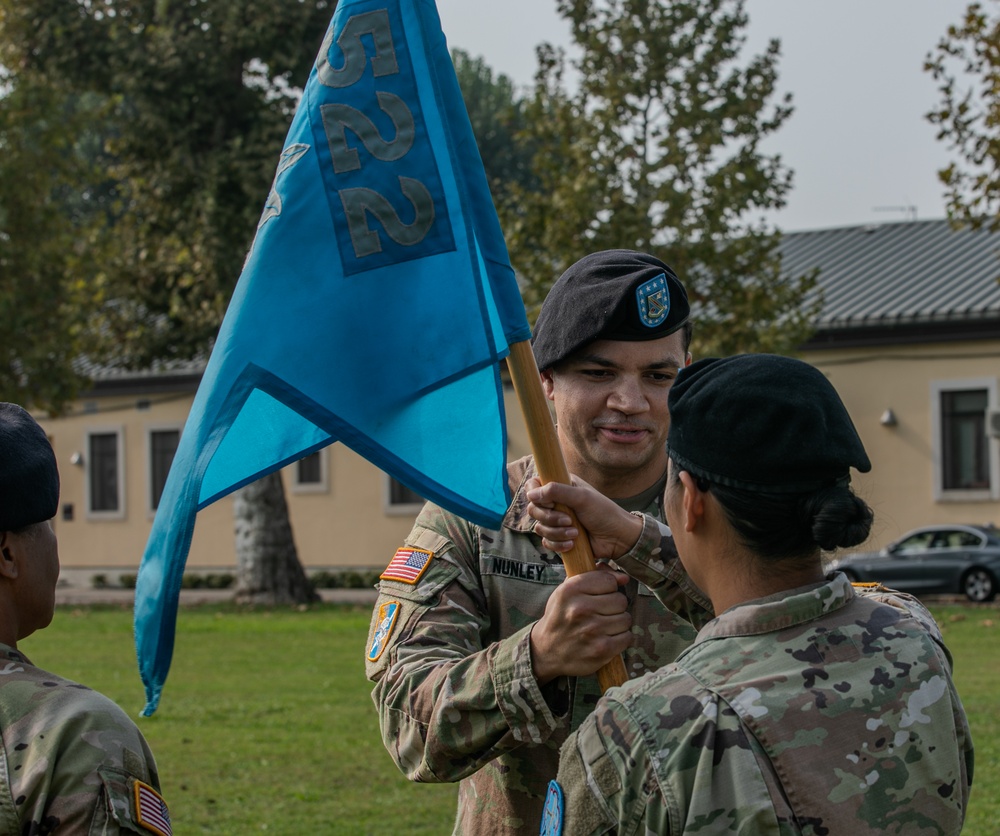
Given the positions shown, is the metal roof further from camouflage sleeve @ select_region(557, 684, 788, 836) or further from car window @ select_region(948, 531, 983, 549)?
camouflage sleeve @ select_region(557, 684, 788, 836)

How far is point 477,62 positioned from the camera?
55750 mm

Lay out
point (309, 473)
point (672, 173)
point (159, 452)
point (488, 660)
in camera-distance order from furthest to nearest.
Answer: point (159, 452), point (309, 473), point (672, 173), point (488, 660)

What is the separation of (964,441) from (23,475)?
25.0 m

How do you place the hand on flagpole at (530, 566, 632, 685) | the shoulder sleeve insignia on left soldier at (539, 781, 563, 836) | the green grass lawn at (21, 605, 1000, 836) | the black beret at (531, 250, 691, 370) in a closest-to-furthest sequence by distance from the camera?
the shoulder sleeve insignia on left soldier at (539, 781, 563, 836)
the hand on flagpole at (530, 566, 632, 685)
the black beret at (531, 250, 691, 370)
the green grass lawn at (21, 605, 1000, 836)

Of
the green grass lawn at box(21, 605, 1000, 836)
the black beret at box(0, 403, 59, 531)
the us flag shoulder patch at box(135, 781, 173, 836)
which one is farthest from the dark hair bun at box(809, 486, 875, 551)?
the green grass lawn at box(21, 605, 1000, 836)

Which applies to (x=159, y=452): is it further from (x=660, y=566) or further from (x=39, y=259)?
(x=660, y=566)

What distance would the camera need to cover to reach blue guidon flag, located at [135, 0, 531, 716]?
2559 millimetres

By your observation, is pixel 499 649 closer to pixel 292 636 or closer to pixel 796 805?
pixel 796 805

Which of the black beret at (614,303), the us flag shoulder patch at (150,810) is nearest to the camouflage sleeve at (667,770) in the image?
the us flag shoulder patch at (150,810)

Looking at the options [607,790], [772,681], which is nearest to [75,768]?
[607,790]

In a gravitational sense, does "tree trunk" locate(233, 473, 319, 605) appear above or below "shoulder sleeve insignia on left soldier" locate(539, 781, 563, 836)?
below

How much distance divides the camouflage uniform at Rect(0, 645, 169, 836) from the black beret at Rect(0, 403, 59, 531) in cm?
33

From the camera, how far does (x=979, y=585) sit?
22.5m

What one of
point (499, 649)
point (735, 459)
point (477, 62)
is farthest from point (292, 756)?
point (477, 62)
